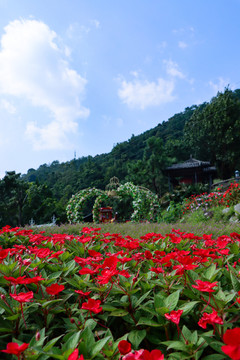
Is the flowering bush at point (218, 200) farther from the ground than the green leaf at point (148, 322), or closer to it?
closer to it

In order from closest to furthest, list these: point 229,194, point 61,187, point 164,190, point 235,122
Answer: point 229,194, point 164,190, point 235,122, point 61,187

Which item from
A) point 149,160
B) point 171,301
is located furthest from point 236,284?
point 149,160

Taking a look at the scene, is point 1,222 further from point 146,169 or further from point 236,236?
point 236,236

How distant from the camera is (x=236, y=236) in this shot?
1642 mm

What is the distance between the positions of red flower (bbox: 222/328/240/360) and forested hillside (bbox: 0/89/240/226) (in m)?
19.1

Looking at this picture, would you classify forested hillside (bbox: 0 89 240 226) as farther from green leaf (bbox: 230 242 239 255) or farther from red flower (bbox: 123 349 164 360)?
red flower (bbox: 123 349 164 360)

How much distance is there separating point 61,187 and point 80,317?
104ft

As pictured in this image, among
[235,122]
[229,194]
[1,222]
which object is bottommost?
[1,222]

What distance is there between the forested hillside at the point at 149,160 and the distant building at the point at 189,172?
2.28ft

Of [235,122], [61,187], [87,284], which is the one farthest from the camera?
[61,187]

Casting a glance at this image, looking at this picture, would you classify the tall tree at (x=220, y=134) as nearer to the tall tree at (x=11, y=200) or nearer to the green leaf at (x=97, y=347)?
the tall tree at (x=11, y=200)

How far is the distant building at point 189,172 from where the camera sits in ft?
63.7

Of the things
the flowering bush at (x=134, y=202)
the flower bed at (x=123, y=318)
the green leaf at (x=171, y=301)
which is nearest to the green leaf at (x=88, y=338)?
the flower bed at (x=123, y=318)

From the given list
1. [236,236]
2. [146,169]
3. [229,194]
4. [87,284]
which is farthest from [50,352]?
[146,169]
